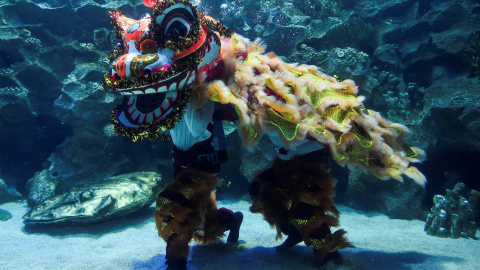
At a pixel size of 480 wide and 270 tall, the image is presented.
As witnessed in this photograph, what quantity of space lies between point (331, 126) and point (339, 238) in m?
0.90

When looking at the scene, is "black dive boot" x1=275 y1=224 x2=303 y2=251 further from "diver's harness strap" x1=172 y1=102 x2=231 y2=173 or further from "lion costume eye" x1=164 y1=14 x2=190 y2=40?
"lion costume eye" x1=164 y1=14 x2=190 y2=40

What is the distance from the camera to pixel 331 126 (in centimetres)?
187

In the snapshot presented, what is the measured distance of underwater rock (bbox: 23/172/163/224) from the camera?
4230 mm

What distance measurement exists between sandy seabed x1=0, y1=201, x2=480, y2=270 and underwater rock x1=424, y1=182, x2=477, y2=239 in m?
0.30

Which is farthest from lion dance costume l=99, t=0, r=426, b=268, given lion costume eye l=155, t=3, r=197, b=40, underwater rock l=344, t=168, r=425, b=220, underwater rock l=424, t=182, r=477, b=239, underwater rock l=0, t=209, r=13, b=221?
underwater rock l=0, t=209, r=13, b=221

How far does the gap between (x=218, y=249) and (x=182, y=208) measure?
2.68 ft

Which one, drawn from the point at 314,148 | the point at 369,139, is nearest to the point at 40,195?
the point at 314,148

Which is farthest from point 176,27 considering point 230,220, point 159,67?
point 230,220

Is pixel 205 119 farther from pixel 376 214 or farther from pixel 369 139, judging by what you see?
pixel 376 214

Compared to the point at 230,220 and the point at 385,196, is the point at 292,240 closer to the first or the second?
the point at 230,220

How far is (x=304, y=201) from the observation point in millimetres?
2135

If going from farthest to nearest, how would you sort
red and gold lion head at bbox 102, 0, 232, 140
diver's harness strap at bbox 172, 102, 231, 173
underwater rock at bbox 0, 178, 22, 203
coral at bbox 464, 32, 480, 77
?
underwater rock at bbox 0, 178, 22, 203, coral at bbox 464, 32, 480, 77, diver's harness strap at bbox 172, 102, 231, 173, red and gold lion head at bbox 102, 0, 232, 140

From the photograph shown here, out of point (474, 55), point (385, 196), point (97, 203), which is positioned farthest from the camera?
point (474, 55)

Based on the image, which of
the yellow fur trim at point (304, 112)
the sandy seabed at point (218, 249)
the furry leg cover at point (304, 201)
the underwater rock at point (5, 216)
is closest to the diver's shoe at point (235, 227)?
the sandy seabed at point (218, 249)
